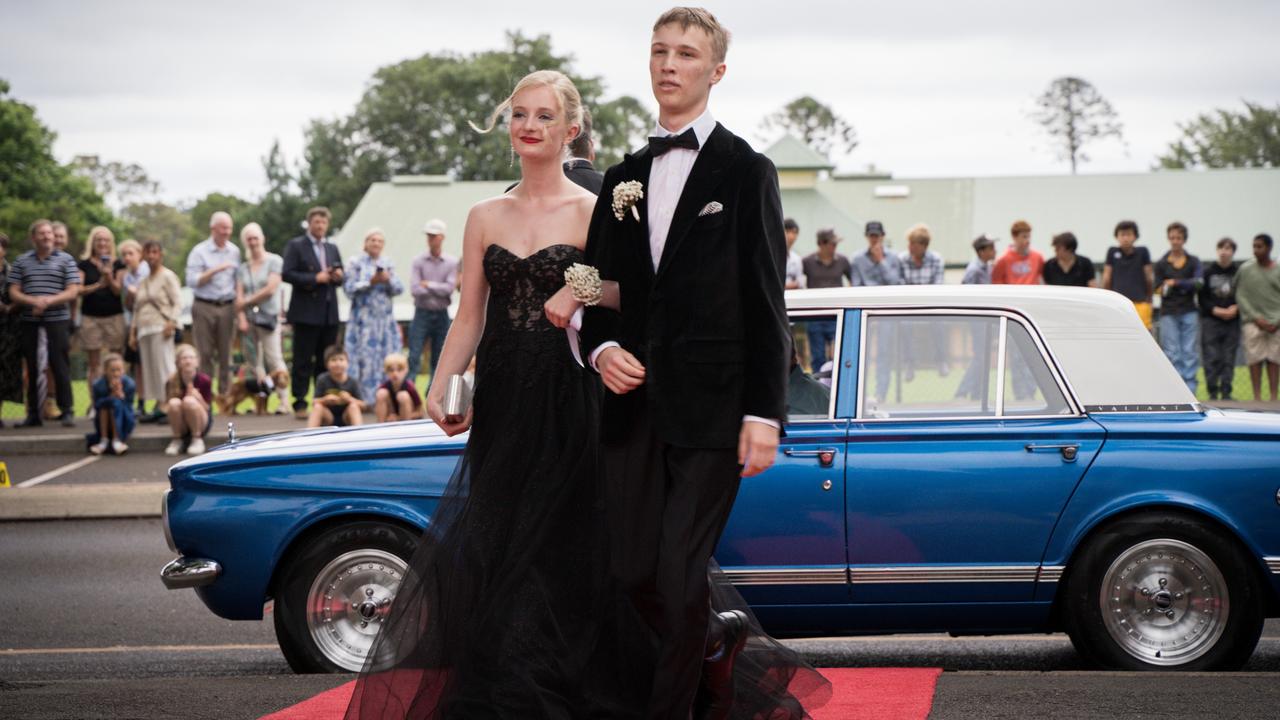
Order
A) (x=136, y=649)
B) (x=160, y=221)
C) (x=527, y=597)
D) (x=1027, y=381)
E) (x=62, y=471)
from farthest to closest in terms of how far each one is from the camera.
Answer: (x=160, y=221) → (x=62, y=471) → (x=136, y=649) → (x=1027, y=381) → (x=527, y=597)

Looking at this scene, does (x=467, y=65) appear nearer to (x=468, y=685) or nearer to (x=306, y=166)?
(x=306, y=166)

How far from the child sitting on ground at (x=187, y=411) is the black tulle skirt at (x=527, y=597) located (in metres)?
9.86

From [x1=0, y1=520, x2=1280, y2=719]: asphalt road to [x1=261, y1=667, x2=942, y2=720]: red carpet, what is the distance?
0.30 ft

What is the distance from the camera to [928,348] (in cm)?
644

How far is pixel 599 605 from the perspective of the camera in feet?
14.4

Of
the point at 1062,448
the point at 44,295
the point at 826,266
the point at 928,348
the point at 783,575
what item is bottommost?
the point at 783,575

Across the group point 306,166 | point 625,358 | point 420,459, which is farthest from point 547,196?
point 306,166

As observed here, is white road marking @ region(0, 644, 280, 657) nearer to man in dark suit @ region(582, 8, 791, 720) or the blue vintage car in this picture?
the blue vintage car

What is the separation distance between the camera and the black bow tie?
12.6 feet

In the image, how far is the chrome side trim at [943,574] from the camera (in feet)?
19.3

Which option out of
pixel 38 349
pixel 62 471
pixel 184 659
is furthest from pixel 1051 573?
pixel 38 349

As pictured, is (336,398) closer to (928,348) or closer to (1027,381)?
(928,348)

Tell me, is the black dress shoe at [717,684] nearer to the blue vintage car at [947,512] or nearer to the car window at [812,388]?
the blue vintage car at [947,512]

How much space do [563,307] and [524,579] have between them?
3.01 feet
